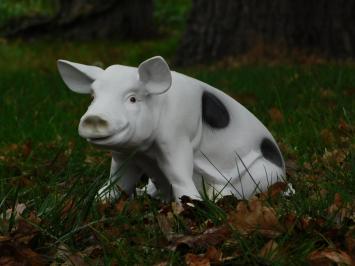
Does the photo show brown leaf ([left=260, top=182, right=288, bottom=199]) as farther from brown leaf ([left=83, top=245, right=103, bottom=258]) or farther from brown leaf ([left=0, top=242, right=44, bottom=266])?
brown leaf ([left=0, top=242, right=44, bottom=266])

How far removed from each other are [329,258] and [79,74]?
1401 mm

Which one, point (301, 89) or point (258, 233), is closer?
point (258, 233)

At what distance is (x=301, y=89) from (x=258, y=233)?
3991 mm

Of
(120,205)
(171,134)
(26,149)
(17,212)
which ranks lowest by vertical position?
(26,149)

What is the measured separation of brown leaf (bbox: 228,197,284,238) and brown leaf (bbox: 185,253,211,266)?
0.18 meters

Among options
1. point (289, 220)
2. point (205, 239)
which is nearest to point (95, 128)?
point (205, 239)

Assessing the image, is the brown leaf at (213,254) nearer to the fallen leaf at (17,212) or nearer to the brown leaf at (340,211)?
the brown leaf at (340,211)

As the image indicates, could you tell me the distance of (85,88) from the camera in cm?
371

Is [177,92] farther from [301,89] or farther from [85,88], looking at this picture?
A: [301,89]

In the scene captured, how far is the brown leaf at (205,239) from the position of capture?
9.80ft

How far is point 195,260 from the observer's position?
9.45 ft

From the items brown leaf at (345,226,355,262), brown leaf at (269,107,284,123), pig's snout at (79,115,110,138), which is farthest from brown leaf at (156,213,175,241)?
brown leaf at (269,107,284,123)

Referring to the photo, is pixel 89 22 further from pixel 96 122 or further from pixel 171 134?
pixel 96 122

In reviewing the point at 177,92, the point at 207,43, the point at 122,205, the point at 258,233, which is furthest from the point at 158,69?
the point at 207,43
